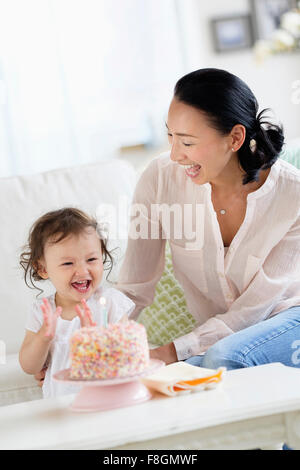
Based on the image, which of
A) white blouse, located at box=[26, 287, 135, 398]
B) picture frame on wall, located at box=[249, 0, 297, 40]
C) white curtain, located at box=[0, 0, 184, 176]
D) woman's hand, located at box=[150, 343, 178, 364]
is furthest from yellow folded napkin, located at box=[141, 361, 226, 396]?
picture frame on wall, located at box=[249, 0, 297, 40]

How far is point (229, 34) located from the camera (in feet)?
14.0

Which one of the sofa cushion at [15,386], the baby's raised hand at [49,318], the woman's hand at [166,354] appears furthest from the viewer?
the sofa cushion at [15,386]

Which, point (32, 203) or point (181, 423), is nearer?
point (181, 423)

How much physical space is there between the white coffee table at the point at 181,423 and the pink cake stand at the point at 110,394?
0.02 m

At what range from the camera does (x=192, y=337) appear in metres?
1.75

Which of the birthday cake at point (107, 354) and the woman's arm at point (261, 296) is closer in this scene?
the birthday cake at point (107, 354)

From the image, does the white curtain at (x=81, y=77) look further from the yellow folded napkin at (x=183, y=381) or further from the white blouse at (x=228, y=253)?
the yellow folded napkin at (x=183, y=381)

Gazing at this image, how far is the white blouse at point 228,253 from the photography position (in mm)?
1826

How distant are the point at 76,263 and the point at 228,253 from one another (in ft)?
1.47

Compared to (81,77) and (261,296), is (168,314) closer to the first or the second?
(261,296)

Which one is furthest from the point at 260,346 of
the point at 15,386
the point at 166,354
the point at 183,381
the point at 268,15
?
the point at 268,15

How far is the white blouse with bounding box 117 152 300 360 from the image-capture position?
1826mm

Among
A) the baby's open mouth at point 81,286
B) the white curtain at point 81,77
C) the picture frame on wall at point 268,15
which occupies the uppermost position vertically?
the picture frame on wall at point 268,15

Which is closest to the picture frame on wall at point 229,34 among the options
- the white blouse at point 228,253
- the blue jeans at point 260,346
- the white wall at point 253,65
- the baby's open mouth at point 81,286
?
the white wall at point 253,65
